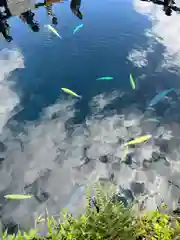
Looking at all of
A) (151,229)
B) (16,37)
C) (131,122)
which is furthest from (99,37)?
(151,229)

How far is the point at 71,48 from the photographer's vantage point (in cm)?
532

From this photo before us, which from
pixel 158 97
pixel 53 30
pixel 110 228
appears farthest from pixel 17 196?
pixel 53 30

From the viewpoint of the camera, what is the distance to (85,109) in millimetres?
4012

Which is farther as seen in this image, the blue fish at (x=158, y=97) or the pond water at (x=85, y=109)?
the blue fish at (x=158, y=97)

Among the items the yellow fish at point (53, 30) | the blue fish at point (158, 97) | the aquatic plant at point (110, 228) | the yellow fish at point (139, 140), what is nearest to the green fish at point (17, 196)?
the aquatic plant at point (110, 228)

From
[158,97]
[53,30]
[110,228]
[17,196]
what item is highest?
[53,30]

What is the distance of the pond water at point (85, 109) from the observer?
3.06 metres

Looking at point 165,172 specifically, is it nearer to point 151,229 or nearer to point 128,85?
point 151,229

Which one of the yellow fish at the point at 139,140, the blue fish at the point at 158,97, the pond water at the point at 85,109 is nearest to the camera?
the pond water at the point at 85,109

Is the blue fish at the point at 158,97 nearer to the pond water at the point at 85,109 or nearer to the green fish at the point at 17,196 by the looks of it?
the pond water at the point at 85,109

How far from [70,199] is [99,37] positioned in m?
3.90

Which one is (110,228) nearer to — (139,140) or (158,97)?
(139,140)

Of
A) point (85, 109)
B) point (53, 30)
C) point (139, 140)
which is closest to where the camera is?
point (139, 140)

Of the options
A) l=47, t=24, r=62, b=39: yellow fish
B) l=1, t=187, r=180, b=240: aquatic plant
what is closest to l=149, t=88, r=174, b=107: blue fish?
l=1, t=187, r=180, b=240: aquatic plant
